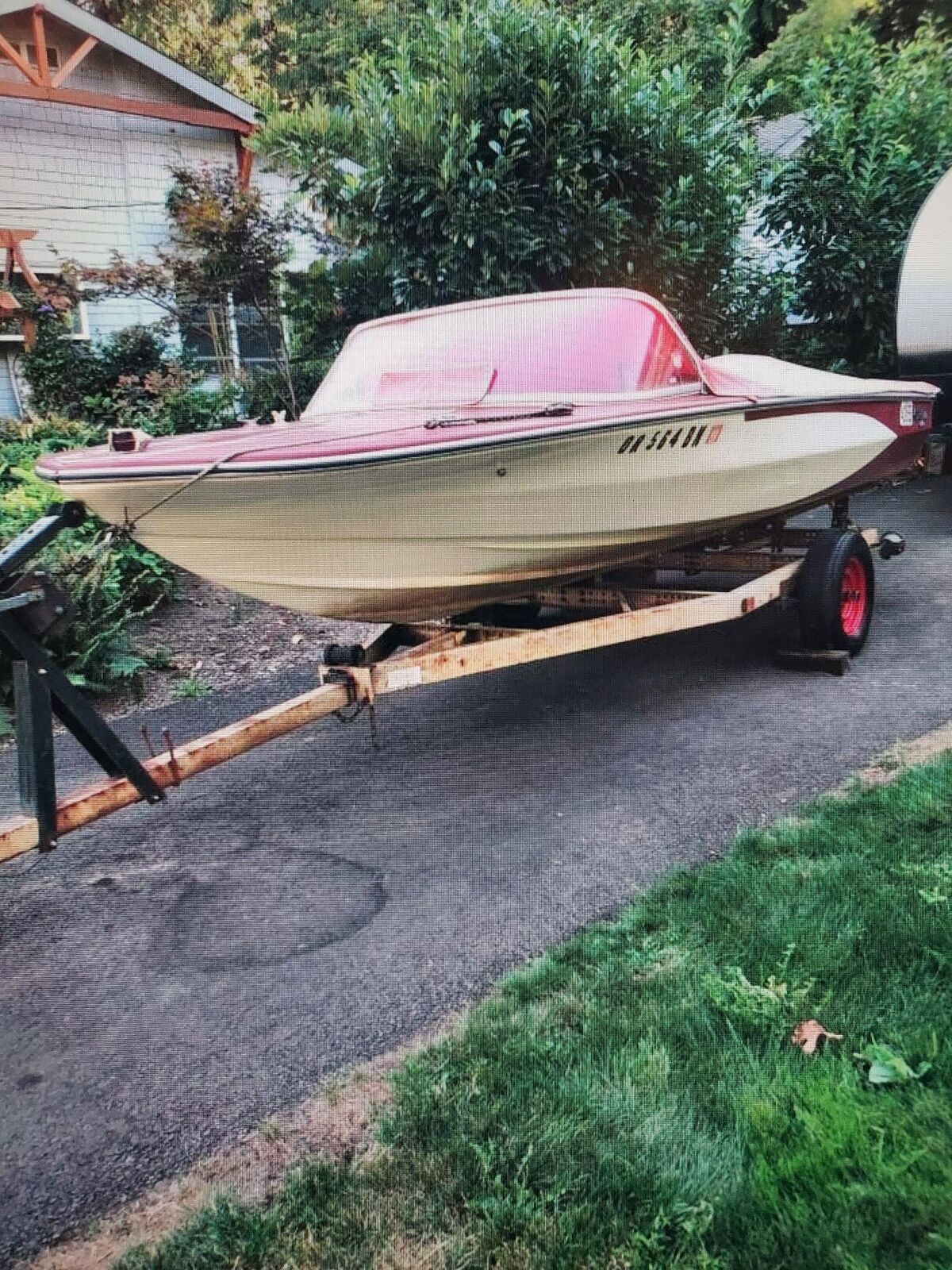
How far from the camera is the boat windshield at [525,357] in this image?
442 centimetres

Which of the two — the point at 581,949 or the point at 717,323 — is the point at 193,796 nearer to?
the point at 581,949

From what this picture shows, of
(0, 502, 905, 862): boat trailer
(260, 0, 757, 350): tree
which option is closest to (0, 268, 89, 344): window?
(260, 0, 757, 350): tree

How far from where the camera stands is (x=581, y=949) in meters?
2.83

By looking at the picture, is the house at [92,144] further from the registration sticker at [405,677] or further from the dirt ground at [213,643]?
the registration sticker at [405,677]

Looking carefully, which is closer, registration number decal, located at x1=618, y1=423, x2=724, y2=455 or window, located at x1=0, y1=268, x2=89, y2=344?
registration number decal, located at x1=618, y1=423, x2=724, y2=455

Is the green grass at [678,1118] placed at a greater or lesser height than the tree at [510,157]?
lesser

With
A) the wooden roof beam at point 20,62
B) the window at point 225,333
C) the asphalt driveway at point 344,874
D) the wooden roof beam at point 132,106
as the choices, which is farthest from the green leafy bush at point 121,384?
the asphalt driveway at point 344,874

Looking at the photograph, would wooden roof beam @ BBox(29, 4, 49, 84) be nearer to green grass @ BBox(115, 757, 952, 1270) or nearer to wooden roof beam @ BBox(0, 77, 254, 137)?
→ wooden roof beam @ BBox(0, 77, 254, 137)

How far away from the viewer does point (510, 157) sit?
8250 millimetres

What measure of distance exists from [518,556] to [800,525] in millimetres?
6398

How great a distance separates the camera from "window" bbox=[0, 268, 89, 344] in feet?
38.6

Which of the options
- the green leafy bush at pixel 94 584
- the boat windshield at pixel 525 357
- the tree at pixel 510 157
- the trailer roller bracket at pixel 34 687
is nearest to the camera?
the trailer roller bracket at pixel 34 687

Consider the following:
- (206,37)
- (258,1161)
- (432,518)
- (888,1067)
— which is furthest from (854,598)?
(206,37)

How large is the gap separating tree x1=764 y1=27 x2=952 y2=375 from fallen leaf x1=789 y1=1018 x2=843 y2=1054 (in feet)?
35.7
